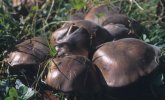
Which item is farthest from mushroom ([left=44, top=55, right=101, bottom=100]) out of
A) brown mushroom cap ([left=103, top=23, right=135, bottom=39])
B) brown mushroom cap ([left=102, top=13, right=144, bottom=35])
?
brown mushroom cap ([left=102, top=13, right=144, bottom=35])

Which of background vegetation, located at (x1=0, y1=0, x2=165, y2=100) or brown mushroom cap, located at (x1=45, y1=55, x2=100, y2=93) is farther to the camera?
background vegetation, located at (x1=0, y1=0, x2=165, y2=100)

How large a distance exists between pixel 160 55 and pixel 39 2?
5.98 feet

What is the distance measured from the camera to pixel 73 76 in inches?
118

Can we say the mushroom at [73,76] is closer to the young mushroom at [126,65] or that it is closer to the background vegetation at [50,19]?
the young mushroom at [126,65]

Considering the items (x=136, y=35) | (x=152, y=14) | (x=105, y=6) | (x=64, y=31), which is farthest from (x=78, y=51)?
(x=152, y=14)

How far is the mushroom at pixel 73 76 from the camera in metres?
2.98

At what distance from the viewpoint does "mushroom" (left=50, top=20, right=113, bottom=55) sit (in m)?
3.24

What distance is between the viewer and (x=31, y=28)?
4.08m

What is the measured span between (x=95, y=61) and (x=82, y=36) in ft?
0.75

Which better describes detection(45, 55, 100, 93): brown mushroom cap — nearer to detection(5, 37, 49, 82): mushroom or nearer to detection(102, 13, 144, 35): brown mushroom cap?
detection(5, 37, 49, 82): mushroom

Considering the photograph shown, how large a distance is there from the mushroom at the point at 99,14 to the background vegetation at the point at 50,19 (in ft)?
0.39

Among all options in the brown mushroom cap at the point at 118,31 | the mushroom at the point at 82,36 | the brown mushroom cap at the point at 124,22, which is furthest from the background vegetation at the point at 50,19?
the mushroom at the point at 82,36

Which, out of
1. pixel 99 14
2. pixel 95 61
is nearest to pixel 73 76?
pixel 95 61

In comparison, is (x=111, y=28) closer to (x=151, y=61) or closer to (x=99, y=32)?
(x=99, y=32)
